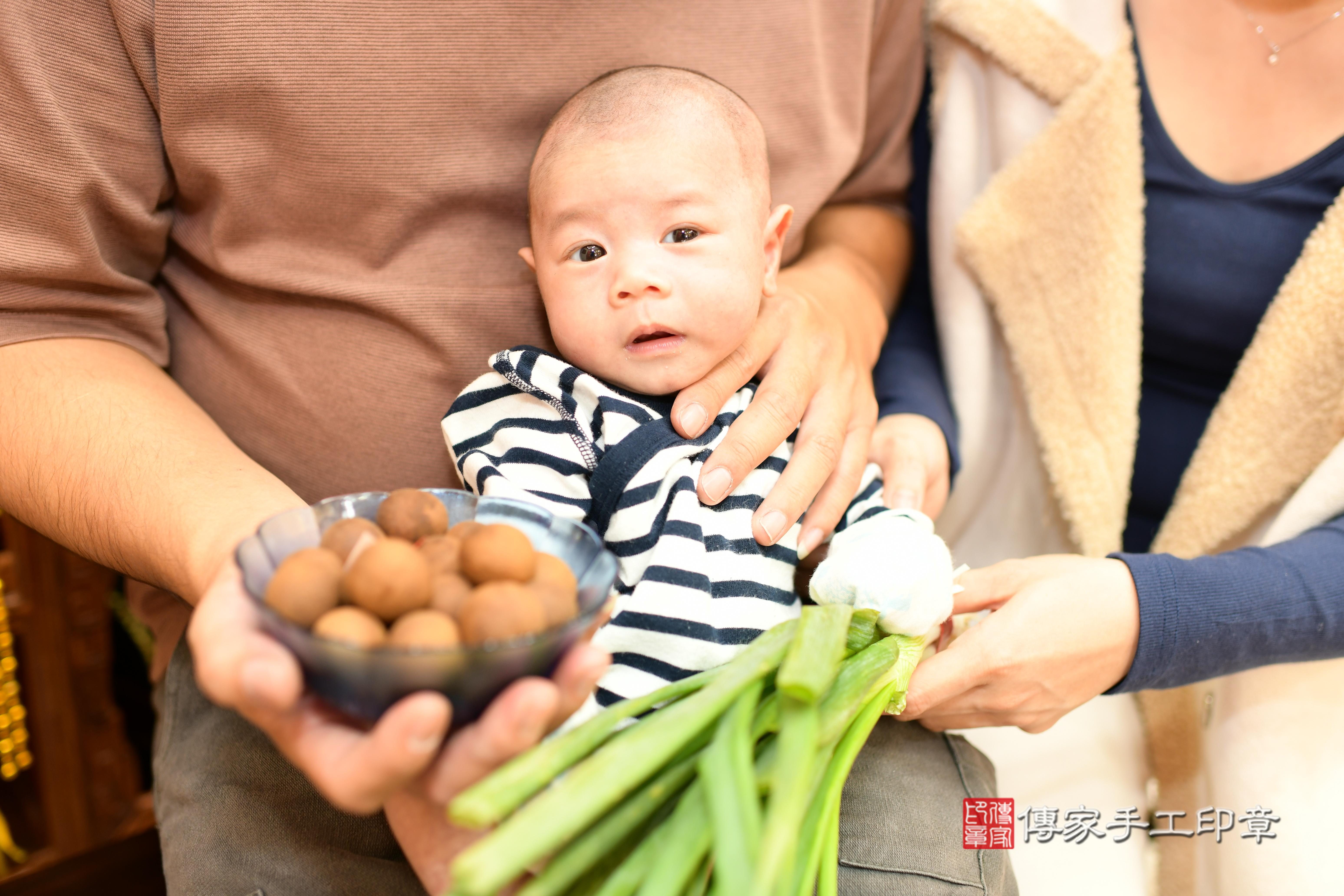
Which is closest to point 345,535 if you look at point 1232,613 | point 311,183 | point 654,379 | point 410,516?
point 410,516

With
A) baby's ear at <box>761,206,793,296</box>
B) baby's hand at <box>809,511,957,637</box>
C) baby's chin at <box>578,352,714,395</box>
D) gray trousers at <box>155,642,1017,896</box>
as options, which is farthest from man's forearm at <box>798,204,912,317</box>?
gray trousers at <box>155,642,1017,896</box>

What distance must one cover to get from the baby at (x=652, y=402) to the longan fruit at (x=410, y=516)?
21cm

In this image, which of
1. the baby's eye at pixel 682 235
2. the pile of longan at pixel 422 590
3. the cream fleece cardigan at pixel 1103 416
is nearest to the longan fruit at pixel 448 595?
the pile of longan at pixel 422 590

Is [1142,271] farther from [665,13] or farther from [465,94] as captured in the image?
[465,94]

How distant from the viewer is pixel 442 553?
64 centimetres

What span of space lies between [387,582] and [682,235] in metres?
0.53

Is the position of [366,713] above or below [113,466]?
below

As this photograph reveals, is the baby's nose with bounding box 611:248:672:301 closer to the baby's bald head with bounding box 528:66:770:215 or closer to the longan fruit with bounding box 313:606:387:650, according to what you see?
the baby's bald head with bounding box 528:66:770:215

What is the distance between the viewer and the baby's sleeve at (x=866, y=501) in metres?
1.04

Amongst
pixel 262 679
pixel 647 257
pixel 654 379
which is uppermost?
pixel 647 257

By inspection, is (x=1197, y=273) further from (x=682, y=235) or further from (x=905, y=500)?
(x=682, y=235)

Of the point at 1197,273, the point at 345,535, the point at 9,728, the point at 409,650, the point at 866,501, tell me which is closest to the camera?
the point at 409,650

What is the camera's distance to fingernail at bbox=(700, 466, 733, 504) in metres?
0.91

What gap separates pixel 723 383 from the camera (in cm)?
100
